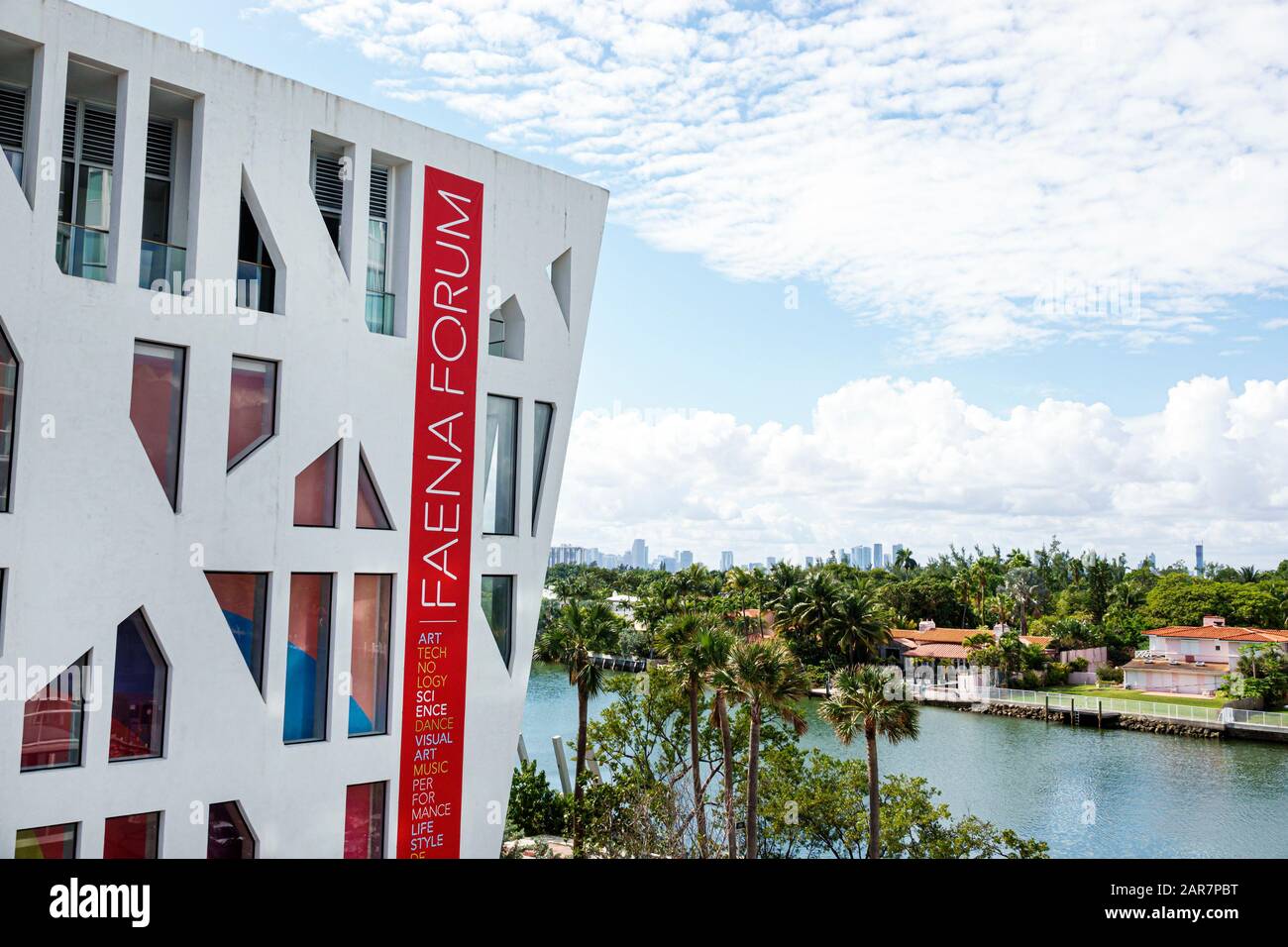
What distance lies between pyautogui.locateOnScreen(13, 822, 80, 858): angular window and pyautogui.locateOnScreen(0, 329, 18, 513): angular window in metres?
3.26

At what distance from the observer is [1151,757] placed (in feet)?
148

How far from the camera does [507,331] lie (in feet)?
46.4

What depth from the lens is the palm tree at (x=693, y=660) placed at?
28.1 meters

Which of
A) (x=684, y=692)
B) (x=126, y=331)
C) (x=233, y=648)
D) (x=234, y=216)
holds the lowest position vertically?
(x=684, y=692)

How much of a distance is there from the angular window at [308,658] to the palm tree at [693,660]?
16.6m

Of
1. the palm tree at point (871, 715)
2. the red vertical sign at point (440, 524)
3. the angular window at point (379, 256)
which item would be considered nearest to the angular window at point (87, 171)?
the angular window at point (379, 256)

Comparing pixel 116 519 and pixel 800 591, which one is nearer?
pixel 116 519

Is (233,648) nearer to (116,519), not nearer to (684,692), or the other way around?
(116,519)

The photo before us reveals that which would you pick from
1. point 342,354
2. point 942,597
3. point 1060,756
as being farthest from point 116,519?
point 942,597

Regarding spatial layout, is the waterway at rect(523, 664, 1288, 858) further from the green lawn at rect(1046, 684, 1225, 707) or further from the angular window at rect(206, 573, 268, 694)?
the angular window at rect(206, 573, 268, 694)

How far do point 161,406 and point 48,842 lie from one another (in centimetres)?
458

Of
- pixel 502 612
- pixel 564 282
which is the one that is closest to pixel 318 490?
pixel 502 612
